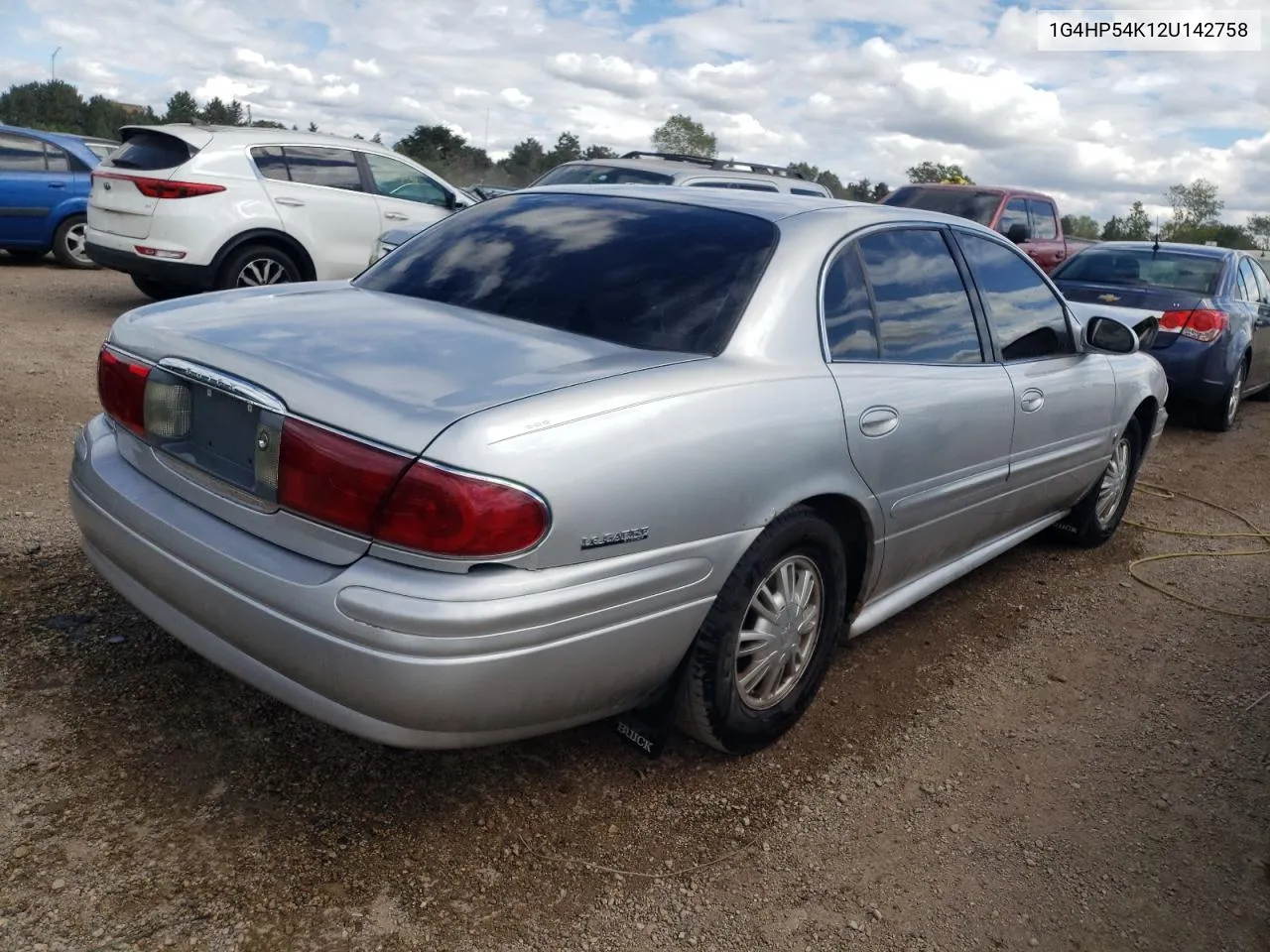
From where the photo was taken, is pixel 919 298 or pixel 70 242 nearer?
pixel 919 298

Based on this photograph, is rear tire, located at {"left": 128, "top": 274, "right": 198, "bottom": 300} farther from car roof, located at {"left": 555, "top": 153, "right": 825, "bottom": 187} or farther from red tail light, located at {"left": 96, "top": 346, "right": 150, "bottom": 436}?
red tail light, located at {"left": 96, "top": 346, "right": 150, "bottom": 436}

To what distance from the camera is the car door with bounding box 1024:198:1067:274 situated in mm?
13961

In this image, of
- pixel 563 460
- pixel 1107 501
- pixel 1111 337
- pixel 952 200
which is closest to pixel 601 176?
pixel 952 200

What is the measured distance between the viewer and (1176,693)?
3787mm

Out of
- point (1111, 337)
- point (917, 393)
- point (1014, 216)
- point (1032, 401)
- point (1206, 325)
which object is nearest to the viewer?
point (917, 393)

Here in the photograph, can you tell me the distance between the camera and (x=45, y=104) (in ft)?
169

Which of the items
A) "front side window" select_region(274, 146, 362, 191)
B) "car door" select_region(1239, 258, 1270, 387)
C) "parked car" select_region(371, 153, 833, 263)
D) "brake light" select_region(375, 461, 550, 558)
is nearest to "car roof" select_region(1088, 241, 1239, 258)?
"car door" select_region(1239, 258, 1270, 387)

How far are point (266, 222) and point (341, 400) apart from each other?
7.01 meters

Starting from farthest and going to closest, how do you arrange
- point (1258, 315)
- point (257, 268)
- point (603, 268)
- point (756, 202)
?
point (1258, 315) < point (257, 268) < point (756, 202) < point (603, 268)

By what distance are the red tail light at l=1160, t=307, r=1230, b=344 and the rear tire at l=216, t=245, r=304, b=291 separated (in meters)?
6.83

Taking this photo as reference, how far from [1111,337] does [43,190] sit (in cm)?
1139

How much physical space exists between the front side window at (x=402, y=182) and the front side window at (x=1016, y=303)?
6.56m

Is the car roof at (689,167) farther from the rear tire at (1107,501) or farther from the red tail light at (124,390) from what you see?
the red tail light at (124,390)

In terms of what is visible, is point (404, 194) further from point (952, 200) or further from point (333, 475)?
point (333, 475)
